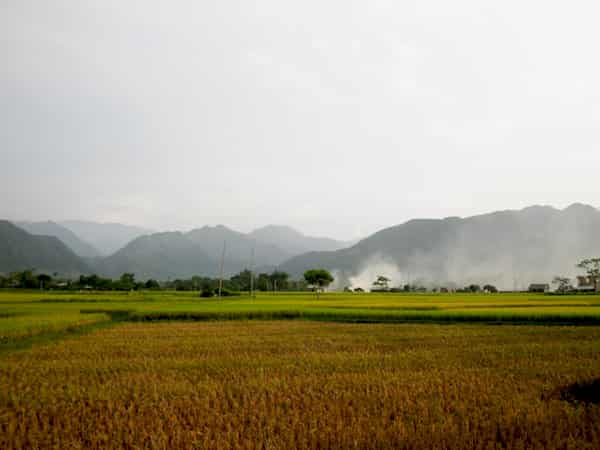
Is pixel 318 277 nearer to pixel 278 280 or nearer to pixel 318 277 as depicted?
pixel 318 277

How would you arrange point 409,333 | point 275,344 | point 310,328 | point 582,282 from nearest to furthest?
point 275,344 → point 409,333 → point 310,328 → point 582,282

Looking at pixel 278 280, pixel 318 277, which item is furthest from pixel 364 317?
pixel 278 280

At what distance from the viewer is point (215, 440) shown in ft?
23.7

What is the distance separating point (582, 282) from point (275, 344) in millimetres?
156902

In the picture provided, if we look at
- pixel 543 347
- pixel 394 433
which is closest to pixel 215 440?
pixel 394 433

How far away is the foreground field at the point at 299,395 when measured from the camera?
7453 mm

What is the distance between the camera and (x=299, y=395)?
10148mm

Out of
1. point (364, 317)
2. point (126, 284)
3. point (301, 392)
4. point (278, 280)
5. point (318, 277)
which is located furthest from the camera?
point (278, 280)

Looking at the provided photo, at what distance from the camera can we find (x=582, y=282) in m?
146

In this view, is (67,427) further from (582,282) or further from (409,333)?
(582,282)

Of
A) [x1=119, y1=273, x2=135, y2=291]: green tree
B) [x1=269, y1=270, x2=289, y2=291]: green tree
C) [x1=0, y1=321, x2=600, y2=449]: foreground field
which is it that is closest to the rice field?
[x1=0, y1=321, x2=600, y2=449]: foreground field

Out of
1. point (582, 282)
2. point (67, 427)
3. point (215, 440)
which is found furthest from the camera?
point (582, 282)

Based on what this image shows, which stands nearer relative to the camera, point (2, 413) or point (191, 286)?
point (2, 413)

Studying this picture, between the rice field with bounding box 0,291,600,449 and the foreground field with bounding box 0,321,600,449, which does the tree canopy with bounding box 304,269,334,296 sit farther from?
the foreground field with bounding box 0,321,600,449
